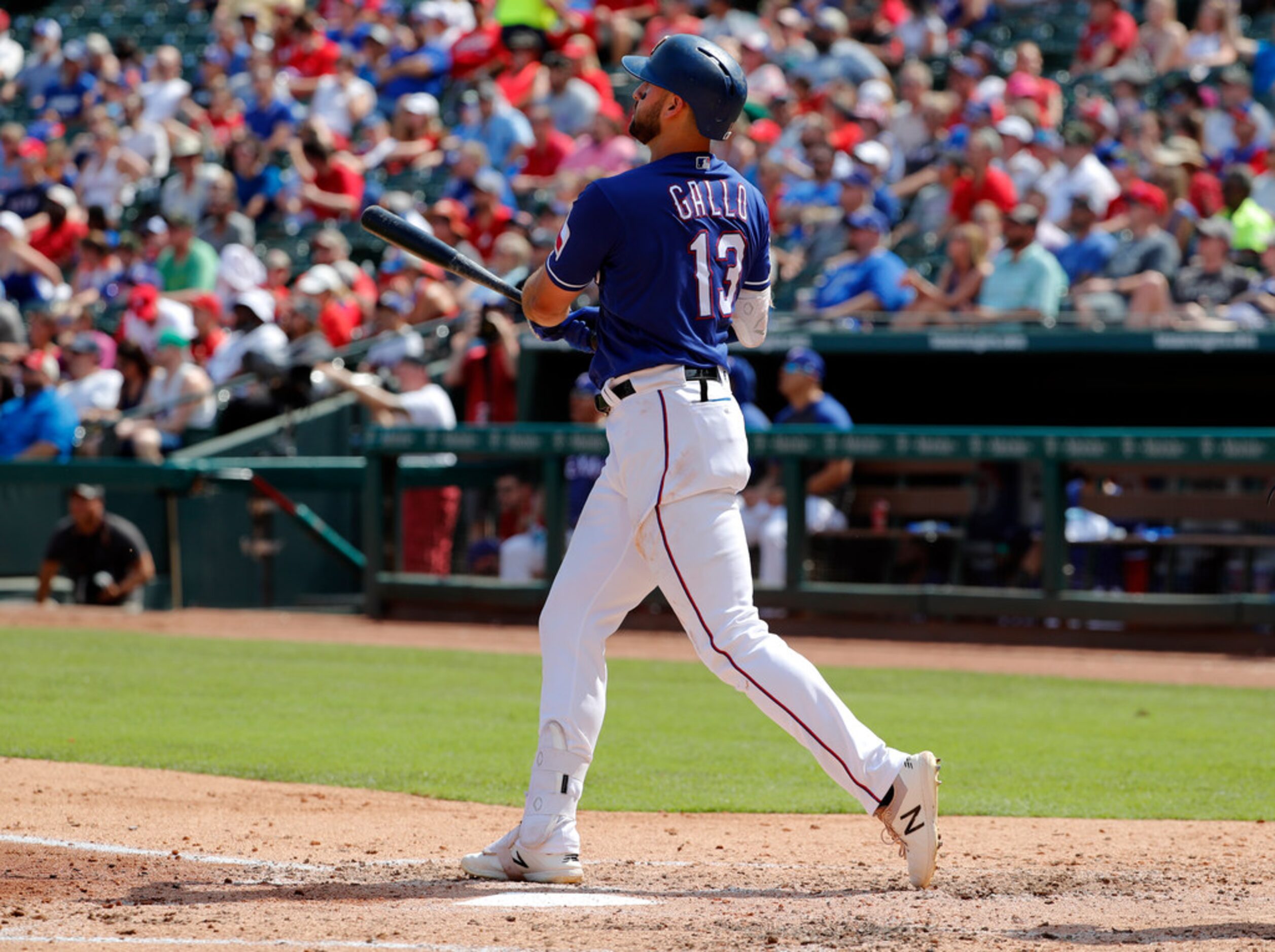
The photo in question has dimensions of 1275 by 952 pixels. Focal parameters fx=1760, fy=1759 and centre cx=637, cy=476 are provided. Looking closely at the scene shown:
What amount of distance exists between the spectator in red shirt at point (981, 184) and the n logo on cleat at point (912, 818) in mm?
9320

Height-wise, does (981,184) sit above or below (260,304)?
above

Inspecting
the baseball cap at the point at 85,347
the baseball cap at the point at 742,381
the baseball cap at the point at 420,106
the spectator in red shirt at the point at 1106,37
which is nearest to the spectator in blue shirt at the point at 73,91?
the baseball cap at the point at 420,106

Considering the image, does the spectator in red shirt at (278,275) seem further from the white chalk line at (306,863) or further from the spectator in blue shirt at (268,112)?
the white chalk line at (306,863)

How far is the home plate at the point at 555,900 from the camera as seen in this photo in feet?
12.7

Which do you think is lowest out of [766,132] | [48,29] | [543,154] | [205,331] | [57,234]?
[205,331]

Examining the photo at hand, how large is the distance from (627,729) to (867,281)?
5848mm

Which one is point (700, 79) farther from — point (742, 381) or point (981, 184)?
point (981, 184)

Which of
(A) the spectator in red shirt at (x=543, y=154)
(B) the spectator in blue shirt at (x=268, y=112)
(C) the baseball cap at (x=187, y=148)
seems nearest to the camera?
(A) the spectator in red shirt at (x=543, y=154)

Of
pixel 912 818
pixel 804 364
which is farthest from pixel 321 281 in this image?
pixel 912 818

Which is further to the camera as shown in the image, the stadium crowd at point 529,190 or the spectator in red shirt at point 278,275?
the spectator in red shirt at point 278,275

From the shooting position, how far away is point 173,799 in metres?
5.32

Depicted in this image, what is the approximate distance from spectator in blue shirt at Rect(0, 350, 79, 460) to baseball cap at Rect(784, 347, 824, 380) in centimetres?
541

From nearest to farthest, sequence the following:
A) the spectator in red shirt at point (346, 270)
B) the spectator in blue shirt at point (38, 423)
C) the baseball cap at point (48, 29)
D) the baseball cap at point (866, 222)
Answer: the baseball cap at point (866, 222) < the spectator in blue shirt at point (38, 423) < the spectator in red shirt at point (346, 270) < the baseball cap at point (48, 29)

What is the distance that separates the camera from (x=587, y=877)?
4.26 metres
